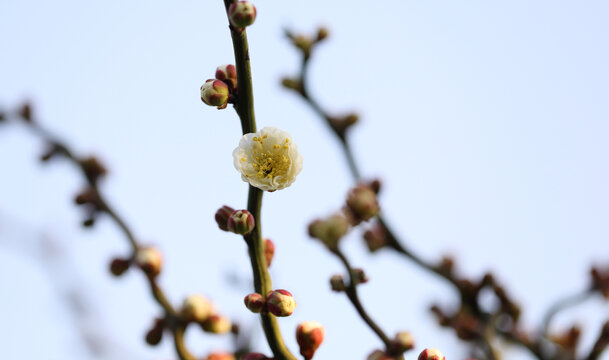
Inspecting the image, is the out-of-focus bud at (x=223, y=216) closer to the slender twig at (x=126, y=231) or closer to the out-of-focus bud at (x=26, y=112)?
the slender twig at (x=126, y=231)

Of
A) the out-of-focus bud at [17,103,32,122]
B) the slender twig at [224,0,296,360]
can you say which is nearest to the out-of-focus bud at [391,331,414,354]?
the slender twig at [224,0,296,360]

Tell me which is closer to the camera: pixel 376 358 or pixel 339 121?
pixel 376 358

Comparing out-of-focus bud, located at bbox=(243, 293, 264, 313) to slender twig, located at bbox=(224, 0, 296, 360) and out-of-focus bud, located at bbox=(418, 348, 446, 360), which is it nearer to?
slender twig, located at bbox=(224, 0, 296, 360)

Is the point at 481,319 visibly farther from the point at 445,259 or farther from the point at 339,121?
the point at 339,121

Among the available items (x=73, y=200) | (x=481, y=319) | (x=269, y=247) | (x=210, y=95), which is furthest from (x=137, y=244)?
(x=481, y=319)

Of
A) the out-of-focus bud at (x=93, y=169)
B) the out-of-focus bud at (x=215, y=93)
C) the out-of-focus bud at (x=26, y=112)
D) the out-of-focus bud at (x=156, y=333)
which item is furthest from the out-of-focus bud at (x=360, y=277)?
the out-of-focus bud at (x=26, y=112)

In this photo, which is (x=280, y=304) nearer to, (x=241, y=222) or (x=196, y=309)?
(x=241, y=222)
